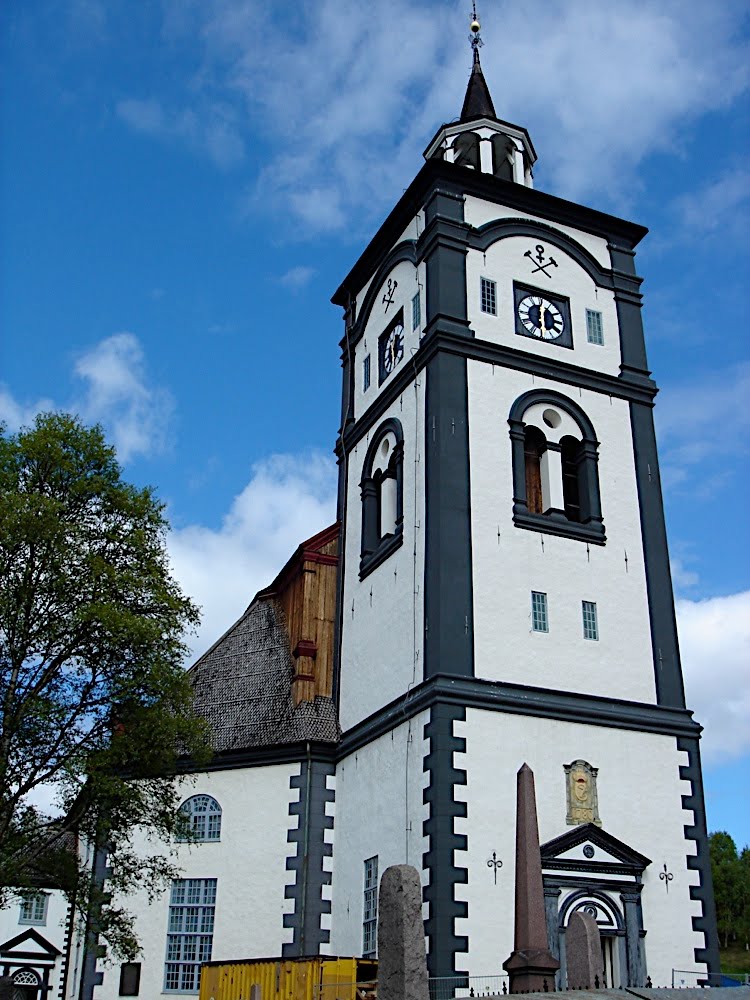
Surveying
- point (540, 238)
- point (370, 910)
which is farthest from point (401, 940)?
point (540, 238)

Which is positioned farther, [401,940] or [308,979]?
[308,979]

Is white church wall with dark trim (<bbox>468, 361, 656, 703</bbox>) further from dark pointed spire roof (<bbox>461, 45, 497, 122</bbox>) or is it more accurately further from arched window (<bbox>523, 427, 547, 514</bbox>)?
dark pointed spire roof (<bbox>461, 45, 497, 122</bbox>)

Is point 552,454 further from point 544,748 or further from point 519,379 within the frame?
point 544,748

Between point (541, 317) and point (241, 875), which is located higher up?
point (541, 317)

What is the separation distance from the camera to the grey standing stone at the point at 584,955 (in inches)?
602

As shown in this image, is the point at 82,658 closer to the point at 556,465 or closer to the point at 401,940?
the point at 401,940

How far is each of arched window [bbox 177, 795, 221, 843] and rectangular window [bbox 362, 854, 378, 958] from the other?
13.6 feet

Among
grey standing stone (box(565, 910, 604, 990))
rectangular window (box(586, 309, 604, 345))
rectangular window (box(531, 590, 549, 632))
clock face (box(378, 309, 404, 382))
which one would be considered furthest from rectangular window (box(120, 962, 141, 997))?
rectangular window (box(586, 309, 604, 345))

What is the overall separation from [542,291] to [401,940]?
728 inches

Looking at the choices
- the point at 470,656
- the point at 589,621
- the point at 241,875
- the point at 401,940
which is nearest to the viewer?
the point at 401,940

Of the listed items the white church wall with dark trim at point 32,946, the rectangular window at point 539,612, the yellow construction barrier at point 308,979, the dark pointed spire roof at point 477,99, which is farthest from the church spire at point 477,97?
the white church wall with dark trim at point 32,946

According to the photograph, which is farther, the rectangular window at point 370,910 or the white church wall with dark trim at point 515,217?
the white church wall with dark trim at point 515,217

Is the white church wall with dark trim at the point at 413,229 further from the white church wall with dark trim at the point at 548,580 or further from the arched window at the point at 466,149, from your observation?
the white church wall with dark trim at the point at 548,580

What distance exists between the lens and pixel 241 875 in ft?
79.1
